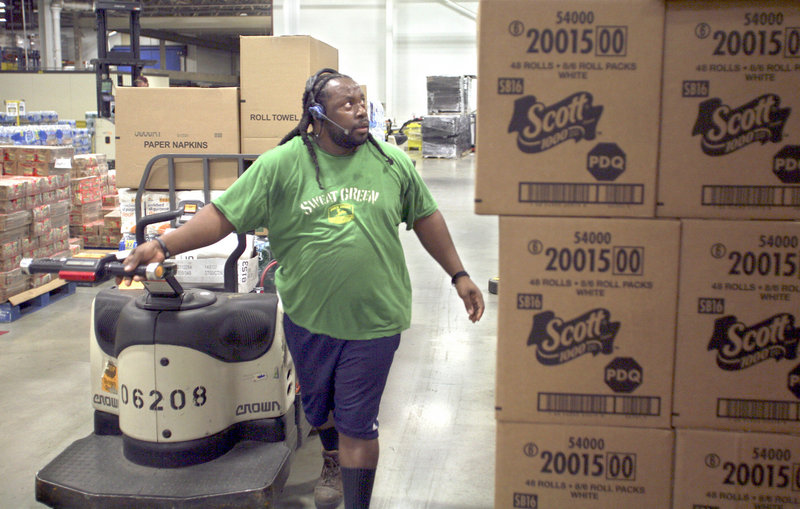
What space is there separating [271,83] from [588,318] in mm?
2990

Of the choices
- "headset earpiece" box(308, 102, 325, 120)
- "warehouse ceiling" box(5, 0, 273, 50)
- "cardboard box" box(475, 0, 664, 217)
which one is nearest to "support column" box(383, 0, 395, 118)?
"warehouse ceiling" box(5, 0, 273, 50)

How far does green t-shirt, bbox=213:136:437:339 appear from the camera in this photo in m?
2.42

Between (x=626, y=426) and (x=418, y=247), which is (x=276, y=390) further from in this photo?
(x=418, y=247)

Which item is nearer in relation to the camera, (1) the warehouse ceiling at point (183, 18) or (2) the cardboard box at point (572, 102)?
(2) the cardboard box at point (572, 102)

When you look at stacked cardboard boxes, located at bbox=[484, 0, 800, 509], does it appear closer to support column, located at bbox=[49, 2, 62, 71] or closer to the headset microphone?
the headset microphone

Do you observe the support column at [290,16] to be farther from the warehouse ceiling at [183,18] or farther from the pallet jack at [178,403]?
the pallet jack at [178,403]

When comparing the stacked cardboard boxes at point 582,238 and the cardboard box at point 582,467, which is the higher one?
the stacked cardboard boxes at point 582,238

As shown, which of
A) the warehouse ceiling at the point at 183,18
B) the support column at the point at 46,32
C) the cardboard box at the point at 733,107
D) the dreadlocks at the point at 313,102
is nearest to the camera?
the cardboard box at the point at 733,107

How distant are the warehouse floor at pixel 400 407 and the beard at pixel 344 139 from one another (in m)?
1.50

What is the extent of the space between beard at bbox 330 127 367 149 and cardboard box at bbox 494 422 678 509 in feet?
3.77

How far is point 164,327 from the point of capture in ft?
8.64

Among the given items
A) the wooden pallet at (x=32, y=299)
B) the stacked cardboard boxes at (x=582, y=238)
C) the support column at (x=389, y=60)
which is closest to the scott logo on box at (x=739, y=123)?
the stacked cardboard boxes at (x=582, y=238)

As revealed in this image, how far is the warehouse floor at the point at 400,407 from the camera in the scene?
319 cm

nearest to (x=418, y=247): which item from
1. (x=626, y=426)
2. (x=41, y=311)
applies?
(x=41, y=311)
